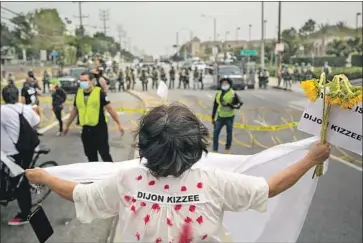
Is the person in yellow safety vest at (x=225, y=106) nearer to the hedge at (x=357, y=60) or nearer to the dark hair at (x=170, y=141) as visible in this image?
the dark hair at (x=170, y=141)

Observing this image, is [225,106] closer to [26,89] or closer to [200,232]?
[26,89]

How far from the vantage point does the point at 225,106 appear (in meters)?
10.4

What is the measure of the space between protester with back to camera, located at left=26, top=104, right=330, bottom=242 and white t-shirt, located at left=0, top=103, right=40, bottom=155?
3566 millimetres

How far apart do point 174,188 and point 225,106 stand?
321 inches

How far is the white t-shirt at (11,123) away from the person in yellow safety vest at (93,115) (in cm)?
111

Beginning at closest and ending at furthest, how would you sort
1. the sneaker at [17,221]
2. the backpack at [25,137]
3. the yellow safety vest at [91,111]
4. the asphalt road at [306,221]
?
the asphalt road at [306,221]
the backpack at [25,137]
the sneaker at [17,221]
the yellow safety vest at [91,111]

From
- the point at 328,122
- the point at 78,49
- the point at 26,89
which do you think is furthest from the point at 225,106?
the point at 78,49

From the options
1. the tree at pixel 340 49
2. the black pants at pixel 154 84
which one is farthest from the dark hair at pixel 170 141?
the tree at pixel 340 49

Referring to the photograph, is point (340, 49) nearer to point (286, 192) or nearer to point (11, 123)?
point (11, 123)

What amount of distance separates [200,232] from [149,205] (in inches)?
10.3

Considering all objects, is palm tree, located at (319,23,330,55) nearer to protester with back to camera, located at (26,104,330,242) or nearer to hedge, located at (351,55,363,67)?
hedge, located at (351,55,363,67)

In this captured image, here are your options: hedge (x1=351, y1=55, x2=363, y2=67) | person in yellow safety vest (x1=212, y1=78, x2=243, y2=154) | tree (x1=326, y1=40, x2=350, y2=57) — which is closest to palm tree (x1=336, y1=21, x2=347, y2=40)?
tree (x1=326, y1=40, x2=350, y2=57)

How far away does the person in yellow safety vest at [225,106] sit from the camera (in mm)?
10281

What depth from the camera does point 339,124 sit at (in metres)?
2.81
